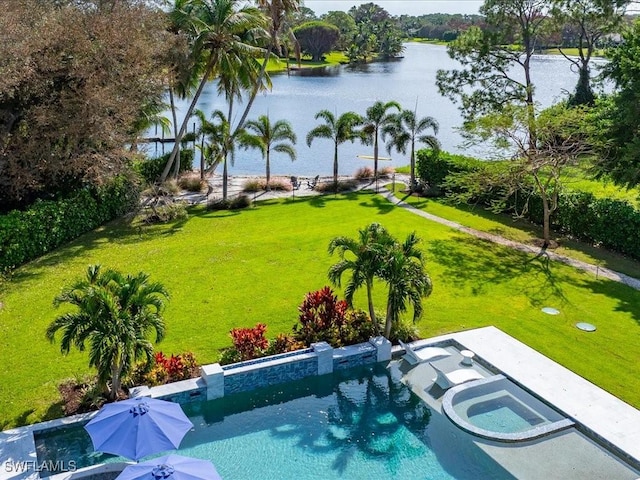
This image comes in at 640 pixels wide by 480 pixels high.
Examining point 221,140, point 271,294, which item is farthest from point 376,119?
point 271,294

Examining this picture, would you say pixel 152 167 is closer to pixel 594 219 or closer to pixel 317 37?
pixel 594 219

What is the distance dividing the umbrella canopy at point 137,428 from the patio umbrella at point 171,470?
448 mm

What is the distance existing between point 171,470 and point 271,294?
8.49 metres

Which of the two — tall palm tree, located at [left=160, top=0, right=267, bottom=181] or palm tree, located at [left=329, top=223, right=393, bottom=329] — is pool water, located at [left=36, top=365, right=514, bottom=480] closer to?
palm tree, located at [left=329, top=223, right=393, bottom=329]

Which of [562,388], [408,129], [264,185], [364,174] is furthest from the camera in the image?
[364,174]

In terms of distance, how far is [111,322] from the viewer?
31.9ft

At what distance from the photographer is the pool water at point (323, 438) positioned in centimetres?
934

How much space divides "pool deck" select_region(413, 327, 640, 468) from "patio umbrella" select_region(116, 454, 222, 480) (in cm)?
647

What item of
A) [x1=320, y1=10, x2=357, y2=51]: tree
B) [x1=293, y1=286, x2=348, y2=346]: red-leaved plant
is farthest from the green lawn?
[x1=320, y1=10, x2=357, y2=51]: tree

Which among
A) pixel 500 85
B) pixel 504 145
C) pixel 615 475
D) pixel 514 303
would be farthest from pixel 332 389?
pixel 500 85

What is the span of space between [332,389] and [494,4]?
2554cm

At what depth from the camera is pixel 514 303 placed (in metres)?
15.9
